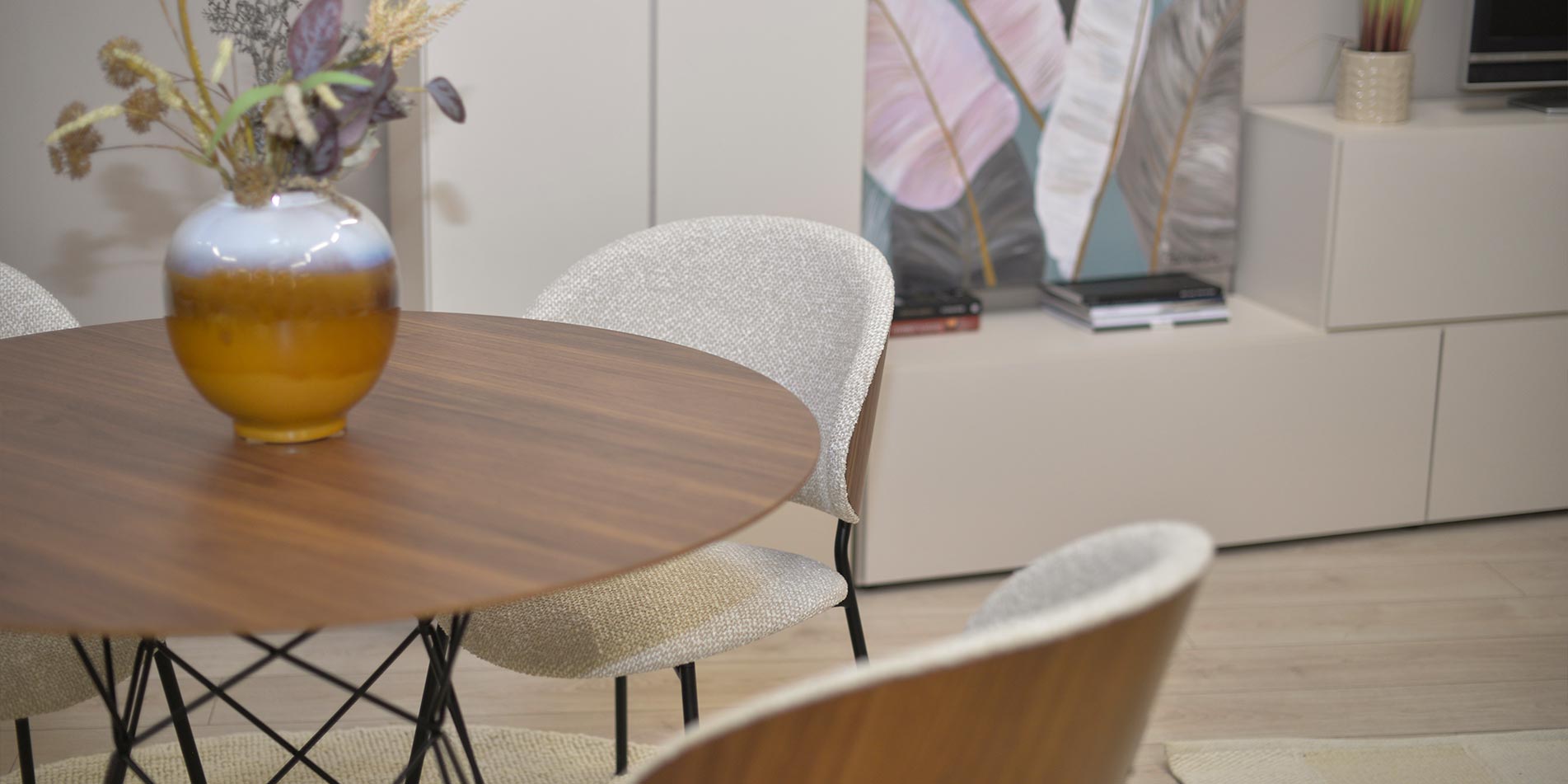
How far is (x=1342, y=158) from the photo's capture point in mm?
3111

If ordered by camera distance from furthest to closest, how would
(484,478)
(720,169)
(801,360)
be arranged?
(720,169) < (801,360) < (484,478)

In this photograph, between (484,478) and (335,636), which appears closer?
(484,478)

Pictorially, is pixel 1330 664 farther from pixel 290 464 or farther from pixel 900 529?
pixel 290 464

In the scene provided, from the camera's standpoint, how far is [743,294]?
82.2 inches

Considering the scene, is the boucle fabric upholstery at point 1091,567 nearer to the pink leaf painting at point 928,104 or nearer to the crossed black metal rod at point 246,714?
the crossed black metal rod at point 246,714

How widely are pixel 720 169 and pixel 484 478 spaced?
4.71 ft

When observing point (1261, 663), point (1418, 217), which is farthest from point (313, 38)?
point (1418, 217)

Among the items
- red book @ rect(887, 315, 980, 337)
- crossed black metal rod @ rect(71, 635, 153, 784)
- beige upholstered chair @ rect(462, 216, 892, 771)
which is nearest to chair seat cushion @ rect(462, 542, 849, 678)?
beige upholstered chair @ rect(462, 216, 892, 771)

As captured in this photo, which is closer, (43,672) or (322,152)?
(322,152)

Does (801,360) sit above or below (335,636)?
above

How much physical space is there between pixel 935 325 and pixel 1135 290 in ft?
1.45

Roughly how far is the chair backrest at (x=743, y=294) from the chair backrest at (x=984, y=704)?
98 cm

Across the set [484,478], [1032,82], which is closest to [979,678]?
[484,478]

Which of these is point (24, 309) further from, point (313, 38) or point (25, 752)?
point (313, 38)
